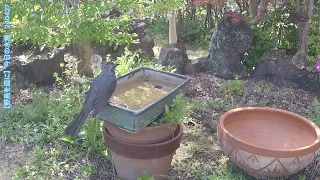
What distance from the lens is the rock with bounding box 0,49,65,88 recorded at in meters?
5.12

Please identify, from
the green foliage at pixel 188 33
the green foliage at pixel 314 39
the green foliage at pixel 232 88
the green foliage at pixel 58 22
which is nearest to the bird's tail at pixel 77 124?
the green foliage at pixel 58 22

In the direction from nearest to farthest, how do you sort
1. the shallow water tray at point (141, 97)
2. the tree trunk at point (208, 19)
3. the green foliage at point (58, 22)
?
the shallow water tray at point (141, 97) < the green foliage at point (58, 22) < the tree trunk at point (208, 19)

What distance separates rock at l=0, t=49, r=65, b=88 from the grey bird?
2192mm

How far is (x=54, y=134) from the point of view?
13.3 feet

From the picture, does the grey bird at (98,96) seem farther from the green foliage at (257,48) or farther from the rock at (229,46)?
the green foliage at (257,48)

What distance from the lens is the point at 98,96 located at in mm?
3070

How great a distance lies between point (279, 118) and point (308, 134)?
1.00ft

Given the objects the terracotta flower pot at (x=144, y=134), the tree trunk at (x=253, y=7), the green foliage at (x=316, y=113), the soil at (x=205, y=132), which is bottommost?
the soil at (x=205, y=132)

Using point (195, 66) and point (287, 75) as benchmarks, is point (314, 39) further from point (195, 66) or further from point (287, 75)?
point (195, 66)

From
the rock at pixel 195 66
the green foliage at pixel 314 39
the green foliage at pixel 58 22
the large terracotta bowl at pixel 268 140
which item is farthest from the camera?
the green foliage at pixel 314 39

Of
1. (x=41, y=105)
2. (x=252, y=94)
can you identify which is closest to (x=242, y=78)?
(x=252, y=94)

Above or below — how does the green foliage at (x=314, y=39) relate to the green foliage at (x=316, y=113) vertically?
above

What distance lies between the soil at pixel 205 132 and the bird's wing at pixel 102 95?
80 centimetres

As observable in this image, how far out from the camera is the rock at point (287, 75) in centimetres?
515
